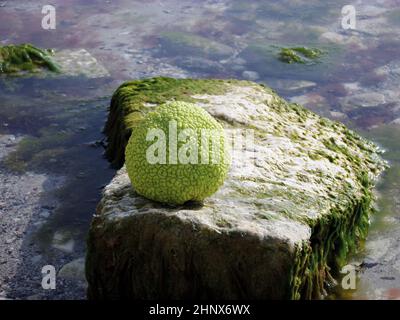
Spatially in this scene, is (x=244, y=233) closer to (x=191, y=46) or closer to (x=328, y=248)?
(x=328, y=248)

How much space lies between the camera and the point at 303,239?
3.58 meters

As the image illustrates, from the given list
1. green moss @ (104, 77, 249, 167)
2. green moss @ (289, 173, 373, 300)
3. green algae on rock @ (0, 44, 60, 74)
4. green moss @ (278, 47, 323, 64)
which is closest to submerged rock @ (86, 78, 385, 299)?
green moss @ (289, 173, 373, 300)

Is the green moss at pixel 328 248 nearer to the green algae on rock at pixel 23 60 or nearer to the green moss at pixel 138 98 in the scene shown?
the green moss at pixel 138 98

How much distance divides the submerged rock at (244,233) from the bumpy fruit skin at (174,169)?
0.07m

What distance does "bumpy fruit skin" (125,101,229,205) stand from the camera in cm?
357

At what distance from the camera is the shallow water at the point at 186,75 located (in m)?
4.74

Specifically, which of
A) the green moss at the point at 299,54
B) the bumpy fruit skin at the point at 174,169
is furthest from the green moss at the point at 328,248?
the green moss at the point at 299,54

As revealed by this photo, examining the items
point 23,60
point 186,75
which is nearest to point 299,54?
point 186,75

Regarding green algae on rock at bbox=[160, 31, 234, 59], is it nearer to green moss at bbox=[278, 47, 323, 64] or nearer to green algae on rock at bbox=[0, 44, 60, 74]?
green moss at bbox=[278, 47, 323, 64]

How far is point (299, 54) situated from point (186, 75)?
4.48ft

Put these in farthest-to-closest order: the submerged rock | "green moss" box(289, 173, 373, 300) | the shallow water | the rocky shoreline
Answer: the shallow water, the rocky shoreline, "green moss" box(289, 173, 373, 300), the submerged rock

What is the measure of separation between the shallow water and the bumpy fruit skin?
0.85 metres

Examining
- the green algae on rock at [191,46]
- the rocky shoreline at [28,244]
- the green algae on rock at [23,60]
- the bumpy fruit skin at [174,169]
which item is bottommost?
the rocky shoreline at [28,244]
